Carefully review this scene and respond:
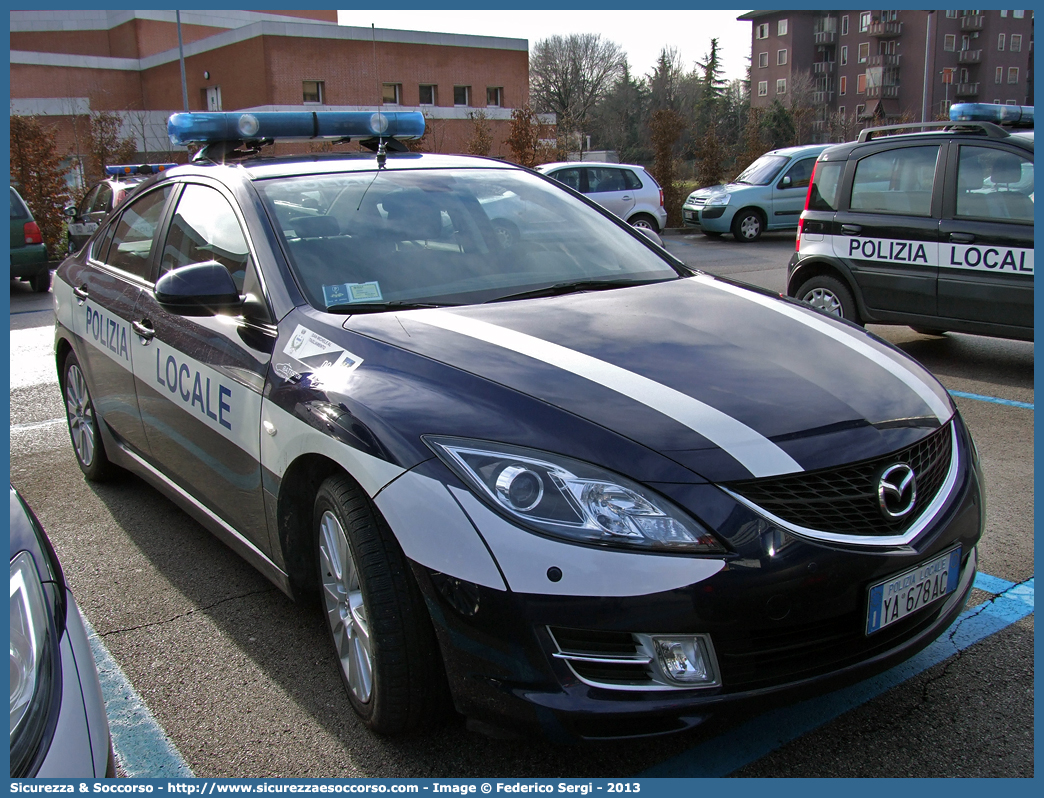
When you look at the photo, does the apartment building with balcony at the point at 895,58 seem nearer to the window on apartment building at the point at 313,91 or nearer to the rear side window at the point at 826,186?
the window on apartment building at the point at 313,91

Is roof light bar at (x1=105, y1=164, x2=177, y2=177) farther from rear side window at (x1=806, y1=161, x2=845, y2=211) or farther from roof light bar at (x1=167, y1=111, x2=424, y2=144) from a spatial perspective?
roof light bar at (x1=167, y1=111, x2=424, y2=144)

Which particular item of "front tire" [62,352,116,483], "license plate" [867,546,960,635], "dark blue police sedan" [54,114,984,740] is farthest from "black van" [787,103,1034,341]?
"front tire" [62,352,116,483]

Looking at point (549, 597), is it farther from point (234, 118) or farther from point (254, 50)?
point (254, 50)

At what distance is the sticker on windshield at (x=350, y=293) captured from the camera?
9.63ft

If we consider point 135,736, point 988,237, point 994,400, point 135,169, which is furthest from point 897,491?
point 135,169

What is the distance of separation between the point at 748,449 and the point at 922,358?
5.72 meters

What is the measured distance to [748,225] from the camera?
18781mm

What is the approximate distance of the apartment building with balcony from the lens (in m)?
67.2

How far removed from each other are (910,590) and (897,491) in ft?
0.82

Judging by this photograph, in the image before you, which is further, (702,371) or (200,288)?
(200,288)

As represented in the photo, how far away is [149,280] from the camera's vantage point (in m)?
3.86

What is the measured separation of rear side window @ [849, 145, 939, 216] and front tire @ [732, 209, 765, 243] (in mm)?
11611

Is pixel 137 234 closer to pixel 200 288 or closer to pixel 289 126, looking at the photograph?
pixel 289 126

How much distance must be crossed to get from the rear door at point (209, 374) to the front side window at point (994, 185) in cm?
537
